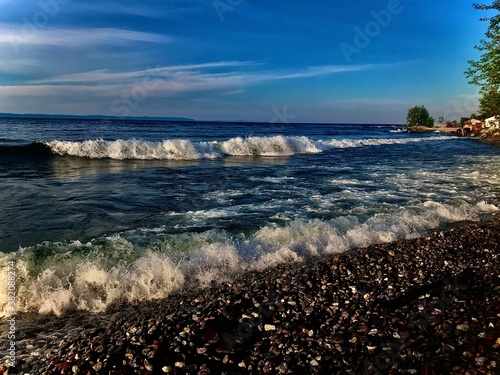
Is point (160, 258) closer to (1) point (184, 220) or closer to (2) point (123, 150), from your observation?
(1) point (184, 220)

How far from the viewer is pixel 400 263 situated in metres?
7.08

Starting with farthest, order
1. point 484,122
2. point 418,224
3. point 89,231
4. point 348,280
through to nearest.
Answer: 1. point 484,122
2. point 418,224
3. point 89,231
4. point 348,280

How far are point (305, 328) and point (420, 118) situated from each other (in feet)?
446

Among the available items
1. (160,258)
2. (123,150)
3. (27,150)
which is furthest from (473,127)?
(160,258)

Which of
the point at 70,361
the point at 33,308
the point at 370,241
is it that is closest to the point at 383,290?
the point at 370,241

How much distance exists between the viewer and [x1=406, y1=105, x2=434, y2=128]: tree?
404 feet

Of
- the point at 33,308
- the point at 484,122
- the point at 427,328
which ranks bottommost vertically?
the point at 33,308

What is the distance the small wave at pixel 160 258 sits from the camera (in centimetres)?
632

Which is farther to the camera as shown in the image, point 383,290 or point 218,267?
point 218,267

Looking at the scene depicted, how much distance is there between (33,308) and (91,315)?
3.90 feet

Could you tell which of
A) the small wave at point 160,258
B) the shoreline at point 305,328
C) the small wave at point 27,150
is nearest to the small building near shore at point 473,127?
the small wave at point 160,258

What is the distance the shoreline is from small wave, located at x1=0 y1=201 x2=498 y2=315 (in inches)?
19.1

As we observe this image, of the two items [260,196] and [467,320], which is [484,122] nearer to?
[260,196]

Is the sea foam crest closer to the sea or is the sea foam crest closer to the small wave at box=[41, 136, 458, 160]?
the small wave at box=[41, 136, 458, 160]
